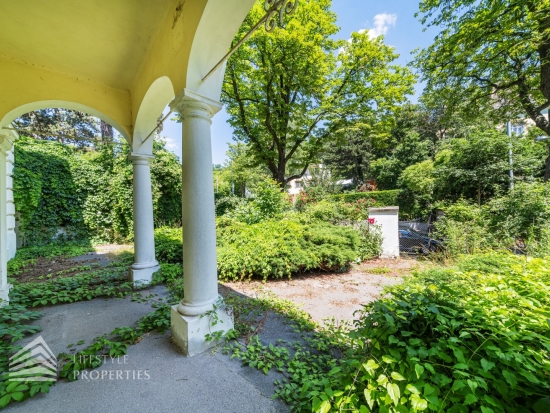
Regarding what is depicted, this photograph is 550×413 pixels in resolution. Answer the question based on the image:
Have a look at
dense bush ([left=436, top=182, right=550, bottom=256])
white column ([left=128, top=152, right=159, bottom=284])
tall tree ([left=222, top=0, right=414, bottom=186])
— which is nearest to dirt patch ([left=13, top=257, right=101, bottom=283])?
white column ([left=128, top=152, right=159, bottom=284])

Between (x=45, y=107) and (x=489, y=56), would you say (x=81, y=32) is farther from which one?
(x=489, y=56)

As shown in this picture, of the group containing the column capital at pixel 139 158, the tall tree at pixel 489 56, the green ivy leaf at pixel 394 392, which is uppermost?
the tall tree at pixel 489 56

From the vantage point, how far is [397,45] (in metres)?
8.91

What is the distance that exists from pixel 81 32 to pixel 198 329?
136 inches

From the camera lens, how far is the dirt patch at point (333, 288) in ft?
10.9

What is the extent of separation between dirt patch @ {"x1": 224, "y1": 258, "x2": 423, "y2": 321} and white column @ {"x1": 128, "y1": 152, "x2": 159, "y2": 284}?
57.8 inches

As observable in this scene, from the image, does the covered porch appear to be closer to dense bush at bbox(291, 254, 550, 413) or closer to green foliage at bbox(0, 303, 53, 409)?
green foliage at bbox(0, 303, 53, 409)

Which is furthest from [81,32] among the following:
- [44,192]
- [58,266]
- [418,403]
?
[44,192]

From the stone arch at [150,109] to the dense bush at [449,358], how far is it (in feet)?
10.8

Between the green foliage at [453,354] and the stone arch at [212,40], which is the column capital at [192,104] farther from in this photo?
the green foliage at [453,354]

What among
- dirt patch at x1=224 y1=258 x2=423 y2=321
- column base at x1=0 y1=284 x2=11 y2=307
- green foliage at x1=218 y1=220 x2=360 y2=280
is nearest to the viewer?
column base at x1=0 y1=284 x2=11 y2=307

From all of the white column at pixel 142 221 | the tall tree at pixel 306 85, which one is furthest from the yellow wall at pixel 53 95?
the tall tree at pixel 306 85

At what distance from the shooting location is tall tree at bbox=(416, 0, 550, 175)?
5289mm

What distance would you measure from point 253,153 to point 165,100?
6.78 m
